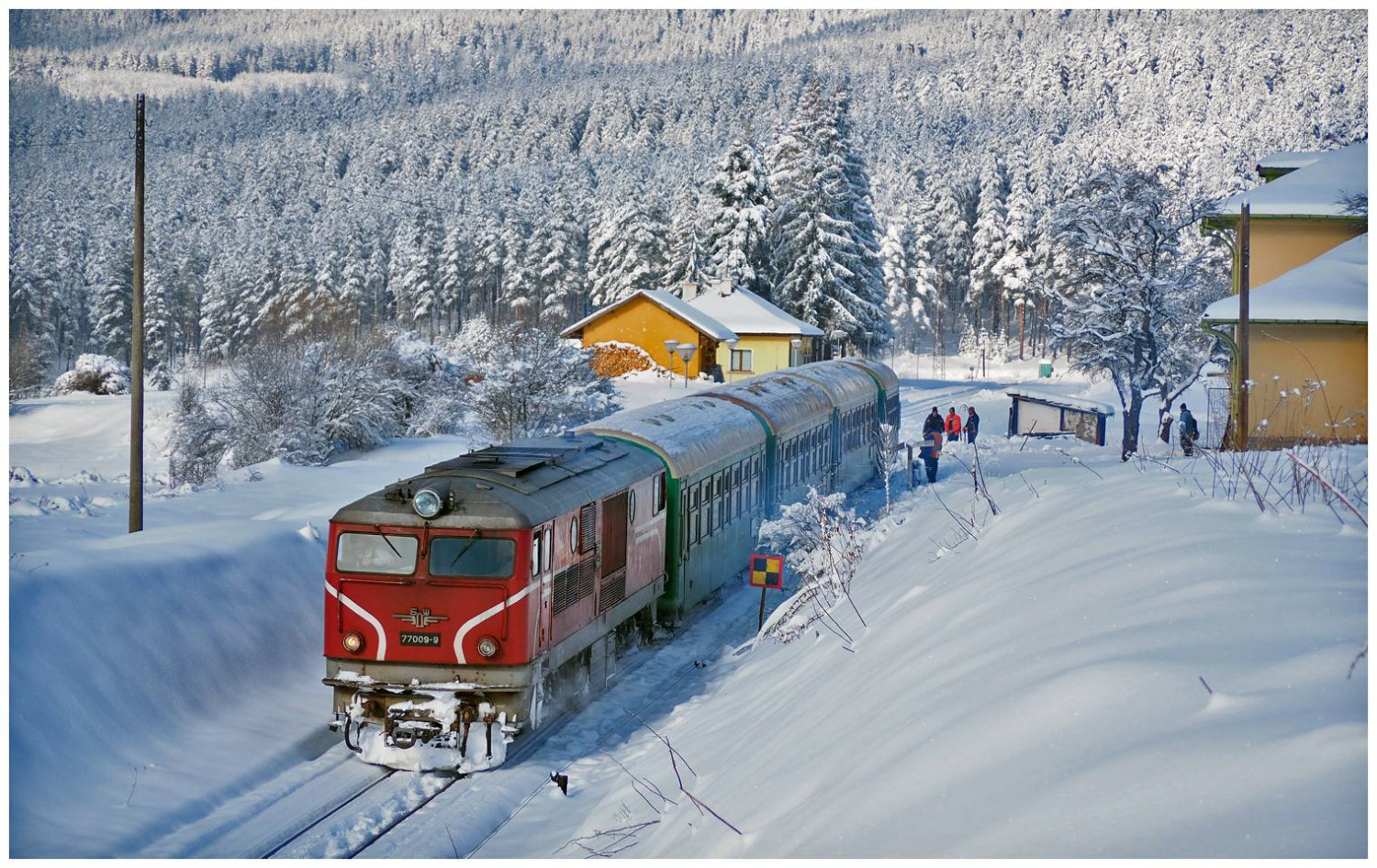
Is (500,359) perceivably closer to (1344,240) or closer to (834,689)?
(1344,240)

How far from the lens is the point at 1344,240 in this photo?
25.8 m

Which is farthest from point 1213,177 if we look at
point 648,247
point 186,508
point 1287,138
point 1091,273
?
point 186,508

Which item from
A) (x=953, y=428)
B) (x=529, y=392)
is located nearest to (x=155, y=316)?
(x=529, y=392)

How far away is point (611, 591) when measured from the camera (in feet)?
48.9

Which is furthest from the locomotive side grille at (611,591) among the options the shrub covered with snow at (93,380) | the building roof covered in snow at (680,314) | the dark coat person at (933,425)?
the shrub covered with snow at (93,380)

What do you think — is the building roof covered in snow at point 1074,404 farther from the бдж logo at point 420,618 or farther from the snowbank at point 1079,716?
the бдж logo at point 420,618

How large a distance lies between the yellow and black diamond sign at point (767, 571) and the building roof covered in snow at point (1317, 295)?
1076 centimetres

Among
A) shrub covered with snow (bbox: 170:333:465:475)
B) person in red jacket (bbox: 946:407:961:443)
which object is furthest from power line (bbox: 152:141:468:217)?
person in red jacket (bbox: 946:407:961:443)

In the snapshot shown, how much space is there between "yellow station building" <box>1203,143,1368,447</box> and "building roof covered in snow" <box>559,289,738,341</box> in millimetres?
29436

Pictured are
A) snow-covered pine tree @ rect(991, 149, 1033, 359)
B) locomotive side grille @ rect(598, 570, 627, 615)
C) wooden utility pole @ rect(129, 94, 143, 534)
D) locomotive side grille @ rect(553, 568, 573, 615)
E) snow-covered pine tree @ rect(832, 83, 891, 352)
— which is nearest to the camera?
locomotive side grille @ rect(553, 568, 573, 615)

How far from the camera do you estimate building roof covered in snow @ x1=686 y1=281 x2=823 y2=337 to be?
56250 millimetres

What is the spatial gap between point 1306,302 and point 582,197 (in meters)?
92.1

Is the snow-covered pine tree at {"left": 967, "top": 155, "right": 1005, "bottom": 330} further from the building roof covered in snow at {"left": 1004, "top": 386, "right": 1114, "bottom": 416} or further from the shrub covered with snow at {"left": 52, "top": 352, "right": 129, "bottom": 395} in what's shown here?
the shrub covered with snow at {"left": 52, "top": 352, "right": 129, "bottom": 395}

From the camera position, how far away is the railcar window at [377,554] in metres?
12.2
